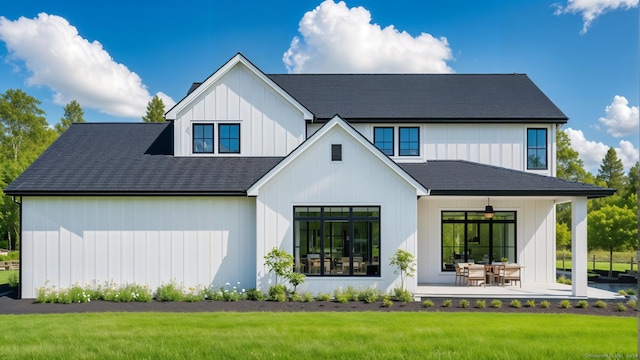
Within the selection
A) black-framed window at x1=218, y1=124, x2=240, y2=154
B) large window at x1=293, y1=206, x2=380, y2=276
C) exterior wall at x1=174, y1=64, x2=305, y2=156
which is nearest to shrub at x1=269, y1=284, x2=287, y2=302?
large window at x1=293, y1=206, x2=380, y2=276

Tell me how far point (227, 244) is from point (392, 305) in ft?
19.0

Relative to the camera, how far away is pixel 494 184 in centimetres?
1437

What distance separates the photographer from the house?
13852mm

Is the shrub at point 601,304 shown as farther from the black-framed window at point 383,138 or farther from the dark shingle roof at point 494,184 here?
the black-framed window at point 383,138

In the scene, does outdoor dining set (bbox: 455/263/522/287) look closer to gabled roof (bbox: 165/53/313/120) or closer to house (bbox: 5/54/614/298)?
house (bbox: 5/54/614/298)

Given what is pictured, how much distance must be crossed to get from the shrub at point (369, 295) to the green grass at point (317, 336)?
6.45ft

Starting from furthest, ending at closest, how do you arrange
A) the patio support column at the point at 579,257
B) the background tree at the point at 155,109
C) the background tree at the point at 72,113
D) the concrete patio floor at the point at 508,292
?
the background tree at the point at 72,113, the background tree at the point at 155,109, the concrete patio floor at the point at 508,292, the patio support column at the point at 579,257

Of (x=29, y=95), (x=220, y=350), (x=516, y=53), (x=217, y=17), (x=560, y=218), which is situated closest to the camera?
(x=220, y=350)

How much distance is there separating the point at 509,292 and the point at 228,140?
11.5 metres

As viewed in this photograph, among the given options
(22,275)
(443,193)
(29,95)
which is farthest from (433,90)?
(29,95)

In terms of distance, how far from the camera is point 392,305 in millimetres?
12398

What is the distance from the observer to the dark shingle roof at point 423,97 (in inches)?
695

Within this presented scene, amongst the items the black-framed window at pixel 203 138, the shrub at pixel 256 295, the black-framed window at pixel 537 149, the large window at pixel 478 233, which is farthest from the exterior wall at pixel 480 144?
the shrub at pixel 256 295

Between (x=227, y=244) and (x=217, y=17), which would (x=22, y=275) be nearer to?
(x=227, y=244)
